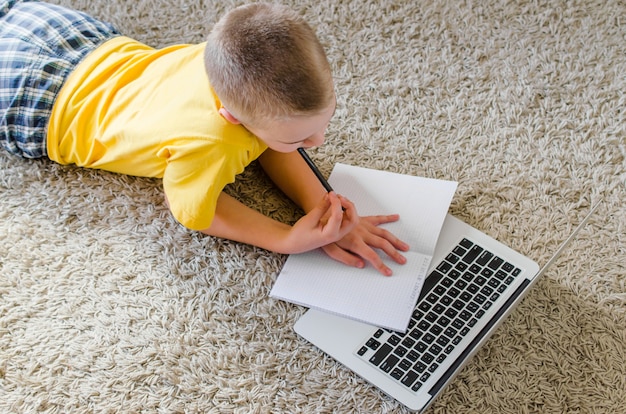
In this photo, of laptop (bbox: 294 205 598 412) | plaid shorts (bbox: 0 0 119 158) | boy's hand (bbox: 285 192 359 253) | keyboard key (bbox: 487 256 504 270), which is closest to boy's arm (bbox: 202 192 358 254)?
boy's hand (bbox: 285 192 359 253)

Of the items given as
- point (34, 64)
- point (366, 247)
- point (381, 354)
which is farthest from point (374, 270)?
point (34, 64)

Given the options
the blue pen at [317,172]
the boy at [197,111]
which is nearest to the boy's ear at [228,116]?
the boy at [197,111]

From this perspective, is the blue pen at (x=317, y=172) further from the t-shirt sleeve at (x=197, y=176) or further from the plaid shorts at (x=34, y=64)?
the plaid shorts at (x=34, y=64)

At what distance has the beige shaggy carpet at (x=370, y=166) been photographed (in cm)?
99

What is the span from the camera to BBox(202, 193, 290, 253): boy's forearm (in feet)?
3.58

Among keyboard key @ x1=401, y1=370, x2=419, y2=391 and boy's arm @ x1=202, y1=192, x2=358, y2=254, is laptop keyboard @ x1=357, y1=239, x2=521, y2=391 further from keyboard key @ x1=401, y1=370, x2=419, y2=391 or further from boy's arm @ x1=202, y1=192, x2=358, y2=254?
boy's arm @ x1=202, y1=192, x2=358, y2=254

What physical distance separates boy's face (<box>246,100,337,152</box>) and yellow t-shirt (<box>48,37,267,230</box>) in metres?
0.08

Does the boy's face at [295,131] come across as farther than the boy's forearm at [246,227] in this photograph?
No

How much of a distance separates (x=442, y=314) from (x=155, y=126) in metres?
0.53

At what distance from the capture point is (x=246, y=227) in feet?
3.60

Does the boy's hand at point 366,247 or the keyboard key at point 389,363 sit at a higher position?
the boy's hand at point 366,247

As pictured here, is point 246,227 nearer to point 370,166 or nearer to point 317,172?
point 317,172

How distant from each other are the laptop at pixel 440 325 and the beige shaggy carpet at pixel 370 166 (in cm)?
3

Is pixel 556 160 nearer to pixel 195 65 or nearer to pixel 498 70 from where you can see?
pixel 498 70
